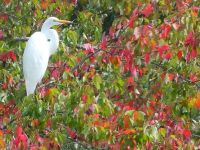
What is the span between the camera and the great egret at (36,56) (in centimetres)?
393

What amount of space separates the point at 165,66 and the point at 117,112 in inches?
18.0

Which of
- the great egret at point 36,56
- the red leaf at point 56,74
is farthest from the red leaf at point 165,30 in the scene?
the great egret at point 36,56

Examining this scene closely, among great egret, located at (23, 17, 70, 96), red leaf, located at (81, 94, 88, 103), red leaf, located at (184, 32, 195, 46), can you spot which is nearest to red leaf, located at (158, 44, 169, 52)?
red leaf, located at (184, 32, 195, 46)

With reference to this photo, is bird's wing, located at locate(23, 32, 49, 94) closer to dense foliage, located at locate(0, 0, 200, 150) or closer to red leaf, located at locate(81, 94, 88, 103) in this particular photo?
dense foliage, located at locate(0, 0, 200, 150)

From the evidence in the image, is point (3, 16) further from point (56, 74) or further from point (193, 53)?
point (193, 53)

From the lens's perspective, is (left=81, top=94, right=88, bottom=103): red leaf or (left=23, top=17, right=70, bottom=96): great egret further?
(left=23, top=17, right=70, bottom=96): great egret

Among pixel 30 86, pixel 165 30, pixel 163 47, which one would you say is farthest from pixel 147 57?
pixel 30 86

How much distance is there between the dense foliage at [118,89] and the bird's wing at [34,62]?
10cm

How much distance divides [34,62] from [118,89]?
0.65 m

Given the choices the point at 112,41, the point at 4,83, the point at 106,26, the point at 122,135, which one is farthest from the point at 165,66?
the point at 106,26

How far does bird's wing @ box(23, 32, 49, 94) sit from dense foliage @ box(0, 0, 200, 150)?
0.10m

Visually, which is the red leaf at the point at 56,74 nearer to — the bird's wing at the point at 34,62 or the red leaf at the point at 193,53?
the bird's wing at the point at 34,62

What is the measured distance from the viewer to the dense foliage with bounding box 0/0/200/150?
3.24 metres

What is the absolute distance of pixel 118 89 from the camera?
3.70m
